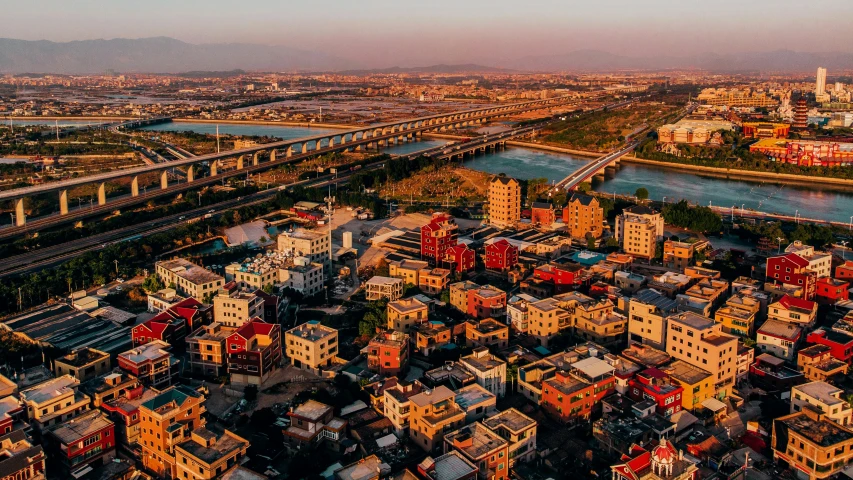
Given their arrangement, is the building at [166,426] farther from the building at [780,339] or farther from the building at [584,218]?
the building at [584,218]

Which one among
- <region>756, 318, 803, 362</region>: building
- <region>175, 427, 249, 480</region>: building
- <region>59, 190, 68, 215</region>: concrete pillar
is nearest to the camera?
<region>175, 427, 249, 480</region>: building

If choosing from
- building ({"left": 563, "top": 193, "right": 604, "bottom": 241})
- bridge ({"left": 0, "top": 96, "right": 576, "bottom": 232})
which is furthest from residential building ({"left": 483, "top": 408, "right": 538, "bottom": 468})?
bridge ({"left": 0, "top": 96, "right": 576, "bottom": 232})

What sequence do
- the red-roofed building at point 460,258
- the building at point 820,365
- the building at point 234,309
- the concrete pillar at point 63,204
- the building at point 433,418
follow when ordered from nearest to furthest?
the building at point 433,418
the building at point 820,365
the building at point 234,309
the red-roofed building at point 460,258
the concrete pillar at point 63,204

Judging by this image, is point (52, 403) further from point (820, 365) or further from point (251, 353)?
point (820, 365)

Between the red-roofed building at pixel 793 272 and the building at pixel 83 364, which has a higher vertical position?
the red-roofed building at pixel 793 272

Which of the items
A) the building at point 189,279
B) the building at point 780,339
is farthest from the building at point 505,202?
the building at point 780,339

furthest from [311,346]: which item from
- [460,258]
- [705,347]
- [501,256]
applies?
[501,256]

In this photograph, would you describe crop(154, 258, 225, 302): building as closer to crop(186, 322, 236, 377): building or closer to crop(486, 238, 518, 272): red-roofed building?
crop(186, 322, 236, 377): building
